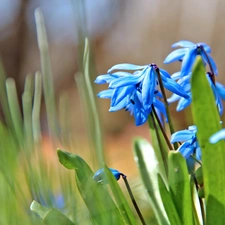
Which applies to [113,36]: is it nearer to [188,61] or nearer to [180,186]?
[188,61]

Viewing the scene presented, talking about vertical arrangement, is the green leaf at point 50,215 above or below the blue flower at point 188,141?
below

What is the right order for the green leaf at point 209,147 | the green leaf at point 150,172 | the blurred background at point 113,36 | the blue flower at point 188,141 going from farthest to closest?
1. the blurred background at point 113,36
2. the green leaf at point 150,172
3. the blue flower at point 188,141
4. the green leaf at point 209,147

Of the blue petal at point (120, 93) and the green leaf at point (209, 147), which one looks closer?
the green leaf at point (209, 147)

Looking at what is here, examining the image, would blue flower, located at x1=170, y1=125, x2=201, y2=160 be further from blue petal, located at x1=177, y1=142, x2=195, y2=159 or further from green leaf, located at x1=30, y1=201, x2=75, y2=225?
green leaf, located at x1=30, y1=201, x2=75, y2=225

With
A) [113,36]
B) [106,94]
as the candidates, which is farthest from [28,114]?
[113,36]

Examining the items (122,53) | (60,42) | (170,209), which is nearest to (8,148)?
(170,209)

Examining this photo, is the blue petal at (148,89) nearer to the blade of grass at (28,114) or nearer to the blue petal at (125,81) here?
the blue petal at (125,81)

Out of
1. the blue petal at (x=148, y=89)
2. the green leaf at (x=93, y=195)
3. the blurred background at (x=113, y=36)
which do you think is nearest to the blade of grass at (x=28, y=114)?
the green leaf at (x=93, y=195)
